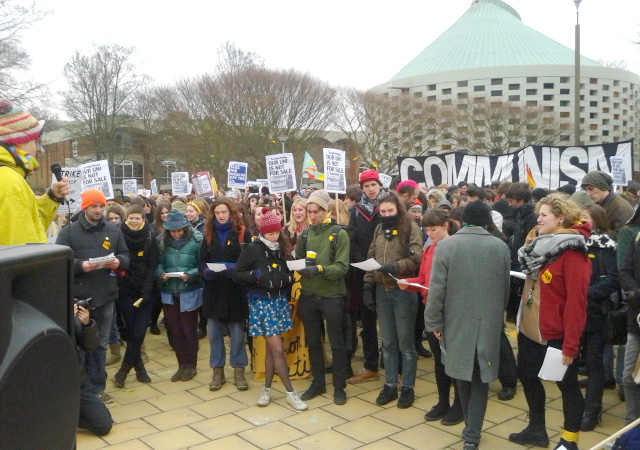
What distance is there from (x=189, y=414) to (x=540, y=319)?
3.30 m

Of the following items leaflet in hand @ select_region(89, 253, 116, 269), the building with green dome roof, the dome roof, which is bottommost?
leaflet in hand @ select_region(89, 253, 116, 269)

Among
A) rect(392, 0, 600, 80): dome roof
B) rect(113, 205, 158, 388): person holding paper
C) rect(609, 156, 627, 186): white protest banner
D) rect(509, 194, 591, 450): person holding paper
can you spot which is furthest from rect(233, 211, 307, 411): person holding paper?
rect(392, 0, 600, 80): dome roof

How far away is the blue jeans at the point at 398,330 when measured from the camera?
5.53m

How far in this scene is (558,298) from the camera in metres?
4.10

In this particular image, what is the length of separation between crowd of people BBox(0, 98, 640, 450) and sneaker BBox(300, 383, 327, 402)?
1 centimetres

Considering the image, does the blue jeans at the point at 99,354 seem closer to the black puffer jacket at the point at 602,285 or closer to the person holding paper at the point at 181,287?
the person holding paper at the point at 181,287

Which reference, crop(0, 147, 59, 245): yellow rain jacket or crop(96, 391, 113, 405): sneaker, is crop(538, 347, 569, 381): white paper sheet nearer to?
crop(0, 147, 59, 245): yellow rain jacket

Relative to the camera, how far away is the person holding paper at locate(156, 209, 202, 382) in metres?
6.42

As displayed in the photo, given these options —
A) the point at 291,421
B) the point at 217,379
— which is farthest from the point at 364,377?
the point at 217,379

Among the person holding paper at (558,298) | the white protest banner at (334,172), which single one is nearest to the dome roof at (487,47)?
the white protest banner at (334,172)

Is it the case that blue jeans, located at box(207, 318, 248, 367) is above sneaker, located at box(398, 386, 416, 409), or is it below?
above

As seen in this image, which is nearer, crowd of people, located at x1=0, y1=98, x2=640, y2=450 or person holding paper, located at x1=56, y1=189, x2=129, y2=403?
crowd of people, located at x1=0, y1=98, x2=640, y2=450

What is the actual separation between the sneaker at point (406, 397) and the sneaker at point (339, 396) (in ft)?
1.78

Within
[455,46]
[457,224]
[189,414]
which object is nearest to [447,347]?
[457,224]
